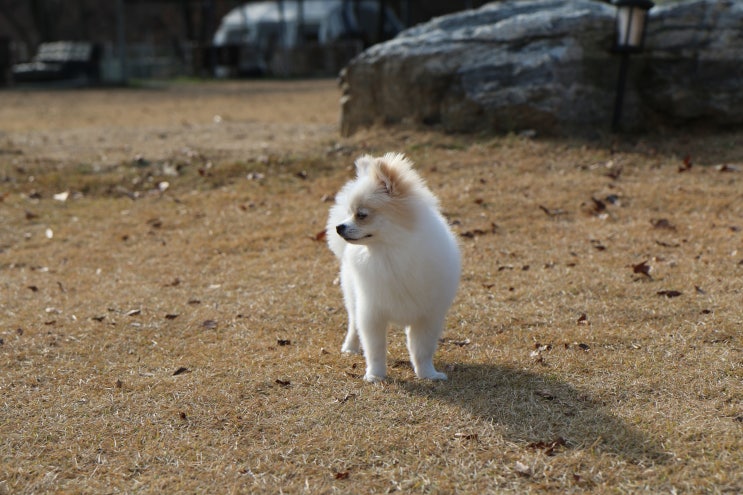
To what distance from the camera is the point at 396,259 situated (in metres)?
4.20

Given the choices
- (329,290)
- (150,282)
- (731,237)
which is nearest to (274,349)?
(329,290)

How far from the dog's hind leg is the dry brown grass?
97 mm

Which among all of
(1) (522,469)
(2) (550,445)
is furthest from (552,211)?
(1) (522,469)

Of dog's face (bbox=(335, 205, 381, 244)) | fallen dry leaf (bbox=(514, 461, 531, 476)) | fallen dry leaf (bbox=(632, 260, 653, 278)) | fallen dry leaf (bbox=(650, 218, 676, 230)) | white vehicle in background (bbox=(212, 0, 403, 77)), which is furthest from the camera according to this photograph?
white vehicle in background (bbox=(212, 0, 403, 77))

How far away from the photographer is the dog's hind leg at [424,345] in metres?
4.37

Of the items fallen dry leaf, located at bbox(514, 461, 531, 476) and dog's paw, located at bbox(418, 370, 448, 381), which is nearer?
fallen dry leaf, located at bbox(514, 461, 531, 476)

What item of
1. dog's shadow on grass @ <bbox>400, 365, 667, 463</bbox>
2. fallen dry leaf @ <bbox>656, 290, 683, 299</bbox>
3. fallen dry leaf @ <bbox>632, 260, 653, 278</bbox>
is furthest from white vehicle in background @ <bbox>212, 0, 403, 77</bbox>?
dog's shadow on grass @ <bbox>400, 365, 667, 463</bbox>

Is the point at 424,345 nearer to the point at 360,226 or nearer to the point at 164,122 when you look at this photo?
the point at 360,226

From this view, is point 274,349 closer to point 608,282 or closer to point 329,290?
point 329,290

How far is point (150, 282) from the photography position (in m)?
6.58

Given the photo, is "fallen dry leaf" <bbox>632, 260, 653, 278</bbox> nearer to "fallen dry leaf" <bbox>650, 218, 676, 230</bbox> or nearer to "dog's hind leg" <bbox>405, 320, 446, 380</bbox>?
"fallen dry leaf" <bbox>650, 218, 676, 230</bbox>

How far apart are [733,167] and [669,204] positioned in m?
1.32

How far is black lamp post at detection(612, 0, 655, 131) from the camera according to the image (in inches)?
355

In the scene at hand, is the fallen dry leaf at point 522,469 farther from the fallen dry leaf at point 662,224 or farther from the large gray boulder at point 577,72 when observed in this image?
the large gray boulder at point 577,72
